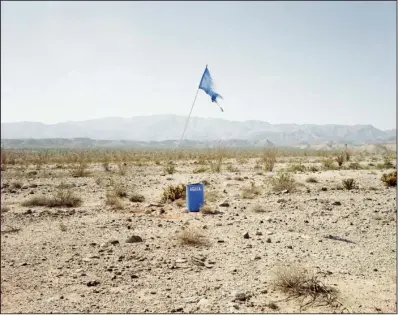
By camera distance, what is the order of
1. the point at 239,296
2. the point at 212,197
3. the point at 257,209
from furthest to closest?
the point at 212,197 → the point at 257,209 → the point at 239,296

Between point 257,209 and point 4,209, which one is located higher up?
point 257,209

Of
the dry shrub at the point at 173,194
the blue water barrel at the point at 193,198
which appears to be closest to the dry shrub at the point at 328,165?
the dry shrub at the point at 173,194

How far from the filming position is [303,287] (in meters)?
5.45

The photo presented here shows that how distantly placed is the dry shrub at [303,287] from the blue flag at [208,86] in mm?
8064

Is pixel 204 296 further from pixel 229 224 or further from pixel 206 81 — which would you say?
pixel 206 81

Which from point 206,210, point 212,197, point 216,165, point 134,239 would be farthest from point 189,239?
point 216,165

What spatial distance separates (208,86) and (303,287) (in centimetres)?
871

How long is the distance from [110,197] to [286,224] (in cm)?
607

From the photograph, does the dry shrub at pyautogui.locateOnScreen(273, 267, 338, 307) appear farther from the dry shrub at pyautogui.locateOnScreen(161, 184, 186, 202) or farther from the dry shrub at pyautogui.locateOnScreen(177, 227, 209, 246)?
the dry shrub at pyautogui.locateOnScreen(161, 184, 186, 202)

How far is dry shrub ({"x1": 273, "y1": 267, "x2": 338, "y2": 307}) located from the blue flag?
26.5 feet

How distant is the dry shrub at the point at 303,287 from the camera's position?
521 centimetres

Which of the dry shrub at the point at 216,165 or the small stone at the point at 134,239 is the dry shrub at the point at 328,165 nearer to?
the dry shrub at the point at 216,165

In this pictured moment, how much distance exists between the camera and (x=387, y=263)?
673 cm

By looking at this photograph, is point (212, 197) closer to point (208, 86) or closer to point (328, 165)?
point (208, 86)
